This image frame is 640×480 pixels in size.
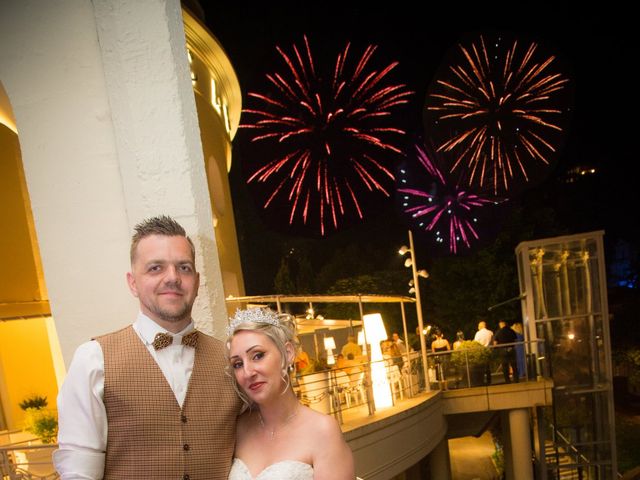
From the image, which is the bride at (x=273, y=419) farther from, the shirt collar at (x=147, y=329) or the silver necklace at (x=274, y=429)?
the shirt collar at (x=147, y=329)

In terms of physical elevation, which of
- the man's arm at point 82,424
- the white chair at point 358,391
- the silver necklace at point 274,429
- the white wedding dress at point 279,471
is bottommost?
the white chair at point 358,391

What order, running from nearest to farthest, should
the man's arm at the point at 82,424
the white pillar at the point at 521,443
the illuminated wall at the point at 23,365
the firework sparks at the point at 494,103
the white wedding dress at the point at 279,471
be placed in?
the man's arm at the point at 82,424 → the white wedding dress at the point at 279,471 → the illuminated wall at the point at 23,365 → the white pillar at the point at 521,443 → the firework sparks at the point at 494,103

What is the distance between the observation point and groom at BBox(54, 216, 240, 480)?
1.74 meters

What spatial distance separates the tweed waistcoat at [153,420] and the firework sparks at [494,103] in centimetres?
1069

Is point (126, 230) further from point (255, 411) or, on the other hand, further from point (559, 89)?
point (559, 89)

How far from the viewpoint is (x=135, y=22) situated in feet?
8.23

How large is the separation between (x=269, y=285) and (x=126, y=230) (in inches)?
1330

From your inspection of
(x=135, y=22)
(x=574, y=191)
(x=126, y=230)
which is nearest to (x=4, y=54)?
(x=135, y=22)

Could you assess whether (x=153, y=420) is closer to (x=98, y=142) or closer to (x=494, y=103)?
(x=98, y=142)

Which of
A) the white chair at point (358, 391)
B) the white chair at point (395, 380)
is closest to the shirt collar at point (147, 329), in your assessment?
the white chair at point (358, 391)

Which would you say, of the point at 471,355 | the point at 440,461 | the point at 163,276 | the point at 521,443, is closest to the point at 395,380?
the point at 471,355

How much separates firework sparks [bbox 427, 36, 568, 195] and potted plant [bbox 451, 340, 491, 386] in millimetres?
3713

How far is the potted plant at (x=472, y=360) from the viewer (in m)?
11.0

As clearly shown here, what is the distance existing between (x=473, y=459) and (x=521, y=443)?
30.7 ft
